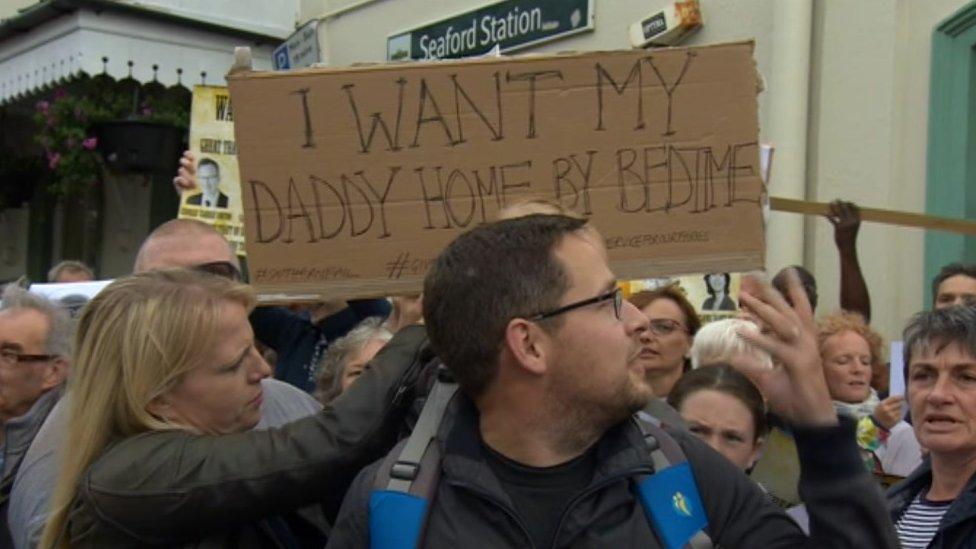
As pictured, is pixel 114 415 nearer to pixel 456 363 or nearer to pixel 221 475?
pixel 221 475

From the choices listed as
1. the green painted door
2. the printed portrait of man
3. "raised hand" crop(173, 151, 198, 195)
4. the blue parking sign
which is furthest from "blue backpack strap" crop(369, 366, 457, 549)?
the blue parking sign

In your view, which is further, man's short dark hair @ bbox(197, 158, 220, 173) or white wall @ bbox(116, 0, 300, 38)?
white wall @ bbox(116, 0, 300, 38)

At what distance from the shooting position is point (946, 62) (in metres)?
6.08

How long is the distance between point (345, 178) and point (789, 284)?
110 centimetres

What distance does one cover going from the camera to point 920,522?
106 inches

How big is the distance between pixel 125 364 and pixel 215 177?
223 cm

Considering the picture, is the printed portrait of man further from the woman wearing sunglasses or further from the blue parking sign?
the blue parking sign

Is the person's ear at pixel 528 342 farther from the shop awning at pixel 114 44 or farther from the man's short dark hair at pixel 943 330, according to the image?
the shop awning at pixel 114 44

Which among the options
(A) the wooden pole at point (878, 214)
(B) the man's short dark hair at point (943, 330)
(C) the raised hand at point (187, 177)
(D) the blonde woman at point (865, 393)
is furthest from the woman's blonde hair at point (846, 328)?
(C) the raised hand at point (187, 177)

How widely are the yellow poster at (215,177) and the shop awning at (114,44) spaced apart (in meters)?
5.44

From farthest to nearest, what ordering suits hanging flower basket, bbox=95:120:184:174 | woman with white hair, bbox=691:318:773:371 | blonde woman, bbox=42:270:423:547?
hanging flower basket, bbox=95:120:184:174, woman with white hair, bbox=691:318:773:371, blonde woman, bbox=42:270:423:547

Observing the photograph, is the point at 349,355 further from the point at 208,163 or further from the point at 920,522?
the point at 920,522

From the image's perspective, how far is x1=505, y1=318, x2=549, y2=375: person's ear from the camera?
196 centimetres

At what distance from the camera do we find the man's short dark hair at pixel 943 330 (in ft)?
8.77
